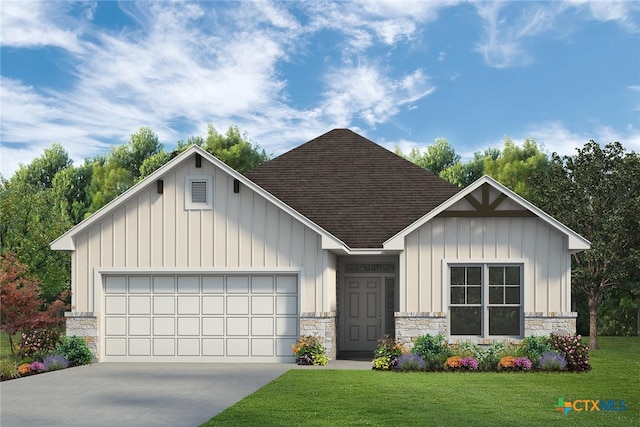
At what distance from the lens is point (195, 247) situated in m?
21.1

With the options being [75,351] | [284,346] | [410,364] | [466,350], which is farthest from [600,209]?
[75,351]

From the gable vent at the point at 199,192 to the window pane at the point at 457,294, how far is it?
22.9 ft

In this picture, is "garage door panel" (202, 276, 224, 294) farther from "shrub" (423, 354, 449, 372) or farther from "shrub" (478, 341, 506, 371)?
"shrub" (478, 341, 506, 371)

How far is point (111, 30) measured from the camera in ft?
114

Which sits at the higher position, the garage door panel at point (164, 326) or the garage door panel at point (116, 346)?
the garage door panel at point (164, 326)

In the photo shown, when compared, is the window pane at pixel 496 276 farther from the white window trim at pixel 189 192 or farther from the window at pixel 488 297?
the white window trim at pixel 189 192

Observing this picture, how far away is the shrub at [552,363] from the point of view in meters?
19.1

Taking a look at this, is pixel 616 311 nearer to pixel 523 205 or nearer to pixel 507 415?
→ pixel 523 205

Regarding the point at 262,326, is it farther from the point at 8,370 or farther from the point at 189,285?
the point at 8,370

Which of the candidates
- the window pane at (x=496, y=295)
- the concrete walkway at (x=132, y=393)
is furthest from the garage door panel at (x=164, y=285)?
the window pane at (x=496, y=295)

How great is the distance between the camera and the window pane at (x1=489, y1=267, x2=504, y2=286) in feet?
68.4

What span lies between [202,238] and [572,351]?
9.87 metres

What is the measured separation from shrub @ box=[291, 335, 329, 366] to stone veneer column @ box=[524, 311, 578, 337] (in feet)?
17.5

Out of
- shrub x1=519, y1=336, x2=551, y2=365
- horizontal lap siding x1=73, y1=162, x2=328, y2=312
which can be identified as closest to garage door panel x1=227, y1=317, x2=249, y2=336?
horizontal lap siding x1=73, y1=162, x2=328, y2=312
